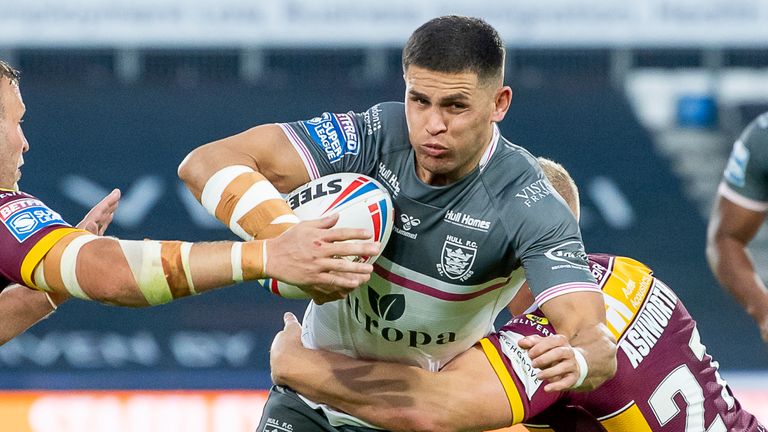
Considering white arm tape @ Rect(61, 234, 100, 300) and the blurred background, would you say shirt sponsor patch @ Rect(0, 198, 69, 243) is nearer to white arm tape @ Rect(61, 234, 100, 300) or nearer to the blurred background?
white arm tape @ Rect(61, 234, 100, 300)

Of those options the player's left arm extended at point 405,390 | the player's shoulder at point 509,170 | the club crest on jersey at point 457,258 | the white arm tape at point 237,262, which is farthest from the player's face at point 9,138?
the player's shoulder at point 509,170

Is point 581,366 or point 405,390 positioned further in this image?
point 405,390

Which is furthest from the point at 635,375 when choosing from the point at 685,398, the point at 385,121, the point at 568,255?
the point at 385,121

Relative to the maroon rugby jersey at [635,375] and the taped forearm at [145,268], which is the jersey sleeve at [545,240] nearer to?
the maroon rugby jersey at [635,375]

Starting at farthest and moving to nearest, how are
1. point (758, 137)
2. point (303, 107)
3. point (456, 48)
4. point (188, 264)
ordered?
point (303, 107)
point (758, 137)
point (456, 48)
point (188, 264)

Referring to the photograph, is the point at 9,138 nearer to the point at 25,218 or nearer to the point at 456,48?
the point at 25,218

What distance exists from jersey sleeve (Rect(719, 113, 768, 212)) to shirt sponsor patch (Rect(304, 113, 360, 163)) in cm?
206

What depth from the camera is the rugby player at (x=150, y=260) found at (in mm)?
3586

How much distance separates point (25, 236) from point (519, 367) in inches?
65.3

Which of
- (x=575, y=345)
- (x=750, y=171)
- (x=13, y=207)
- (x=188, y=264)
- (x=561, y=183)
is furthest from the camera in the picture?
(x=750, y=171)

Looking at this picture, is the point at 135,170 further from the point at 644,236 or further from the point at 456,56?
the point at 456,56

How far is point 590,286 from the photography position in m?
4.03

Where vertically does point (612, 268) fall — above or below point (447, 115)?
below

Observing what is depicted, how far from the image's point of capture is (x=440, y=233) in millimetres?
4363
